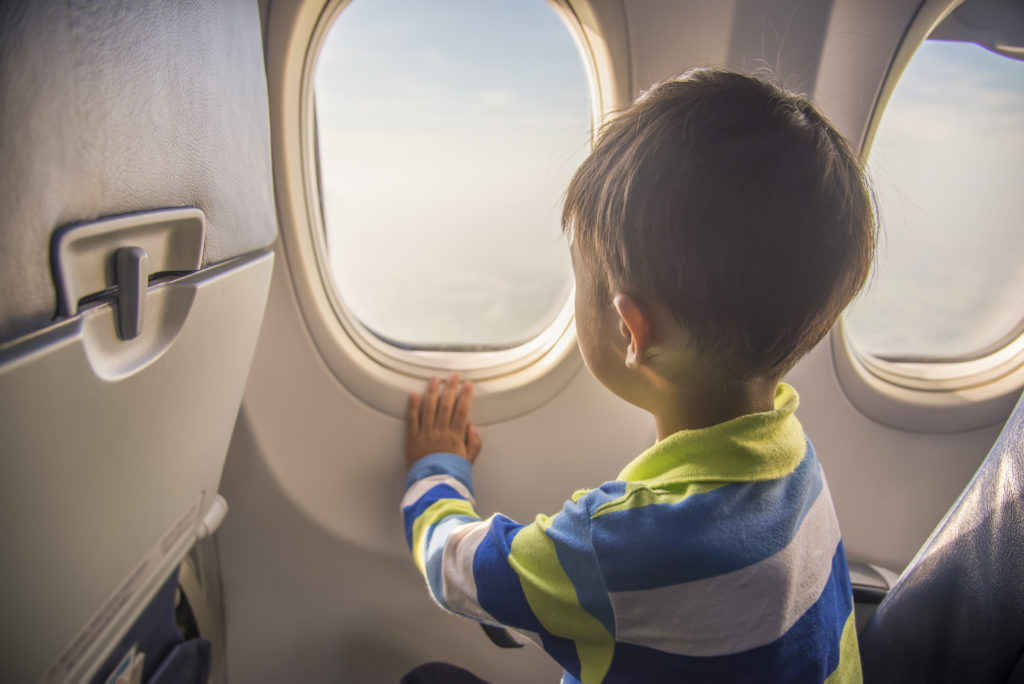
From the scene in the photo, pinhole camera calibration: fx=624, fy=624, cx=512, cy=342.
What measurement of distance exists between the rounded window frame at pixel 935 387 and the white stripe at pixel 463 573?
966mm

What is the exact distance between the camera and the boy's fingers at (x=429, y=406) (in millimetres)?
1265

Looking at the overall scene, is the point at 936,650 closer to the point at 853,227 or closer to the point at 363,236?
the point at 853,227

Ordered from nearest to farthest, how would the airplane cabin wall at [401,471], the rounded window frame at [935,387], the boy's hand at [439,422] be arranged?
the airplane cabin wall at [401,471], the boy's hand at [439,422], the rounded window frame at [935,387]

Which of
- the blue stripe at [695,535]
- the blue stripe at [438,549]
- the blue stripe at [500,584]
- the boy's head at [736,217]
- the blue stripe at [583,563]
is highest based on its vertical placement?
the boy's head at [736,217]

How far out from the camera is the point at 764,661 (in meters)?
0.66

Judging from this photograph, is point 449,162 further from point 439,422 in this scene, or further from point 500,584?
point 500,584

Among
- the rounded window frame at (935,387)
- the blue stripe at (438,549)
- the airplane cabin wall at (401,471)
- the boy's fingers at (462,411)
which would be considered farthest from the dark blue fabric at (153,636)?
the rounded window frame at (935,387)

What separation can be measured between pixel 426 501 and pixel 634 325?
Result: 54 cm

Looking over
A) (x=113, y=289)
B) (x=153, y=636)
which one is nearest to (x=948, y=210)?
(x=113, y=289)

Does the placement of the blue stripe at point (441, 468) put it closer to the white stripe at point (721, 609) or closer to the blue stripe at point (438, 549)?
the blue stripe at point (438, 549)

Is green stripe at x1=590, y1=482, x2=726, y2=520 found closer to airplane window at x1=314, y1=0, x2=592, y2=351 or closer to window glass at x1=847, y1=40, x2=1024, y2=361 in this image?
airplane window at x1=314, y1=0, x2=592, y2=351

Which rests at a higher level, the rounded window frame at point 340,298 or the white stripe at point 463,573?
the rounded window frame at point 340,298

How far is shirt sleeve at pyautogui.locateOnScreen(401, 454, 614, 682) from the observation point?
696 mm

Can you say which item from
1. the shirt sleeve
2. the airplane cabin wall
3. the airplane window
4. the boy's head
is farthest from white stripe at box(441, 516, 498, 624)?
the airplane window
